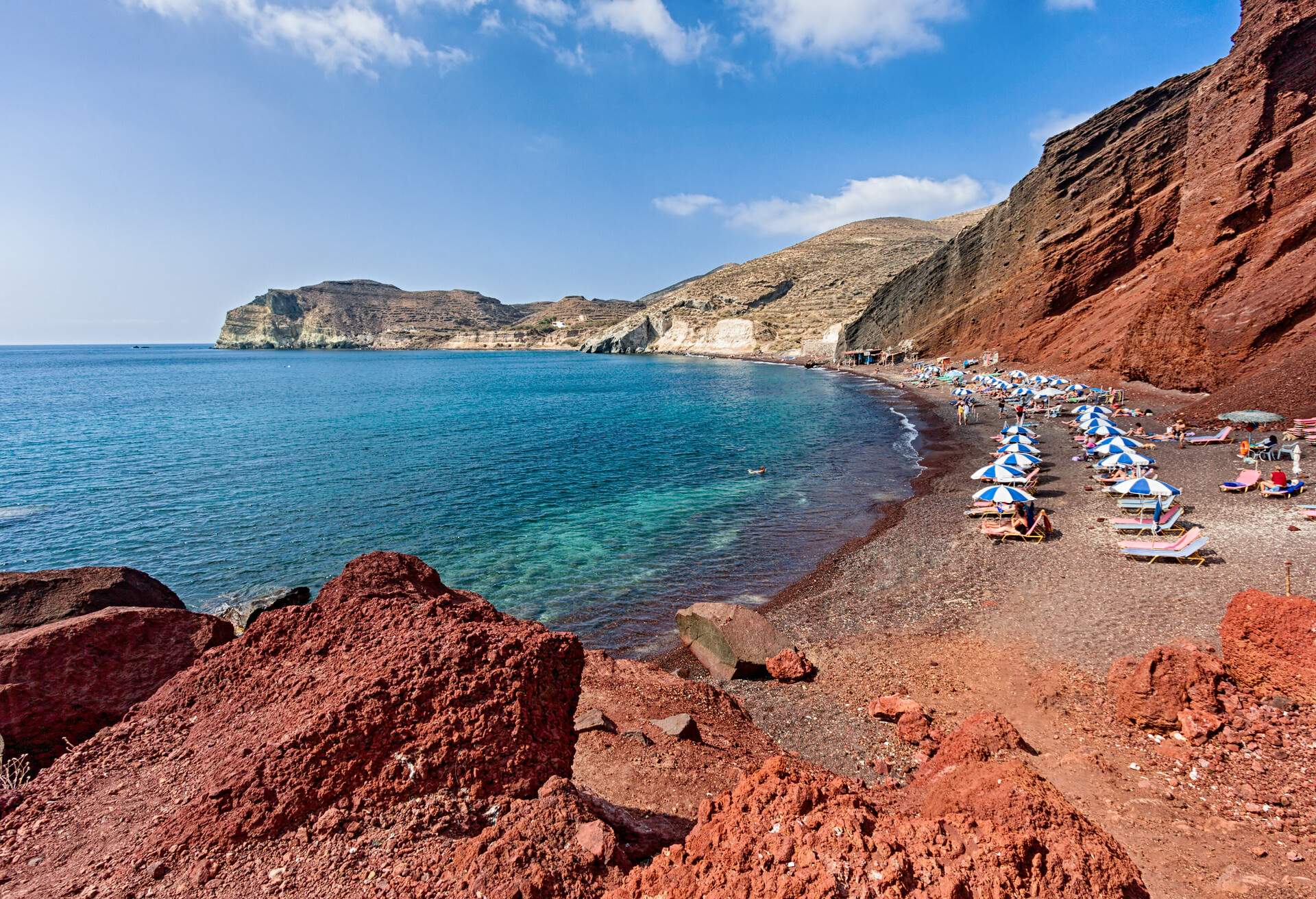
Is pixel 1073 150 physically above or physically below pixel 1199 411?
above

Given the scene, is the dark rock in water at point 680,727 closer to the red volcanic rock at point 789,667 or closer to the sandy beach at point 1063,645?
the sandy beach at point 1063,645

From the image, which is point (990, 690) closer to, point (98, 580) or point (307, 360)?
point (98, 580)

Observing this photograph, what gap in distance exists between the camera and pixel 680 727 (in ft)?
27.0

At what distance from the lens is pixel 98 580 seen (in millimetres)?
9734

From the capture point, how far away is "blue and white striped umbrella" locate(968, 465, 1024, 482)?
68.3 feet

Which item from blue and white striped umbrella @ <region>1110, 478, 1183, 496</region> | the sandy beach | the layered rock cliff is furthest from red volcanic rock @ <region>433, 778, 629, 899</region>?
the layered rock cliff

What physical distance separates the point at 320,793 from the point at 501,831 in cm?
126

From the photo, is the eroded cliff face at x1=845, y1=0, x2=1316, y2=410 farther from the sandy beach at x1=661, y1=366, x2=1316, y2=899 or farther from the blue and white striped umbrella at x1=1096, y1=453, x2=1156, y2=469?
the sandy beach at x1=661, y1=366, x2=1316, y2=899

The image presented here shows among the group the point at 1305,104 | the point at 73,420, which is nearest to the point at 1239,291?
the point at 1305,104

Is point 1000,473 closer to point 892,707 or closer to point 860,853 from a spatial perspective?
point 892,707

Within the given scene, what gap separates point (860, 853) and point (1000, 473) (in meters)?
20.9

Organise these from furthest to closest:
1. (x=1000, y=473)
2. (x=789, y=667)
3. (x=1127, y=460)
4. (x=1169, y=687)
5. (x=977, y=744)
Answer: (x=1000, y=473), (x=1127, y=460), (x=789, y=667), (x=1169, y=687), (x=977, y=744)

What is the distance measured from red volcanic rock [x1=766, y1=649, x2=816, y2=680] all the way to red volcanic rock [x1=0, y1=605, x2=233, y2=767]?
30.2 ft

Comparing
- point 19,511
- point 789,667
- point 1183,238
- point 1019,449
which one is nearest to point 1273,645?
point 789,667
